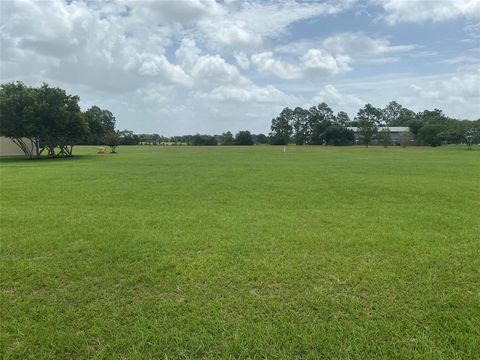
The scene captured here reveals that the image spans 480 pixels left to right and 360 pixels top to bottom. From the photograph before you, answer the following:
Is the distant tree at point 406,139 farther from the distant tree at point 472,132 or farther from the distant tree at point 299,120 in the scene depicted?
the distant tree at point 299,120

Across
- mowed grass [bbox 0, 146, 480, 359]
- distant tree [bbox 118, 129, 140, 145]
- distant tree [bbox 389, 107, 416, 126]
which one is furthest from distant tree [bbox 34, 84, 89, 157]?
distant tree [bbox 389, 107, 416, 126]

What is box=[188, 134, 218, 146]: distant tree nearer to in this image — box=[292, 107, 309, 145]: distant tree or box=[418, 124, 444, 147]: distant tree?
box=[292, 107, 309, 145]: distant tree

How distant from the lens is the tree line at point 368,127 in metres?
65.3

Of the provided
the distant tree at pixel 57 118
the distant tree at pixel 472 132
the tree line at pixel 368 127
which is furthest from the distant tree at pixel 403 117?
the distant tree at pixel 57 118

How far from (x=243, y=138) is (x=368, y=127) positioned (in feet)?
105

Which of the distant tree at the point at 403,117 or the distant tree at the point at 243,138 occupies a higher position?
the distant tree at the point at 403,117

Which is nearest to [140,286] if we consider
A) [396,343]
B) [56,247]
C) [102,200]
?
[56,247]

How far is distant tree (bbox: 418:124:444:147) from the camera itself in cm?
6831

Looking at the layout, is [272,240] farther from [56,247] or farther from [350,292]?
[56,247]

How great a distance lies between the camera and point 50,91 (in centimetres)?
3119

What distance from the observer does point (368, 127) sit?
74.1 metres

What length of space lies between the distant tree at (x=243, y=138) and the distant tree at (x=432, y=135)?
133 feet

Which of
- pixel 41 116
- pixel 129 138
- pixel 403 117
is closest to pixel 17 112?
pixel 41 116

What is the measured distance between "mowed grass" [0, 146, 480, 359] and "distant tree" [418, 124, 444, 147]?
70.2m
